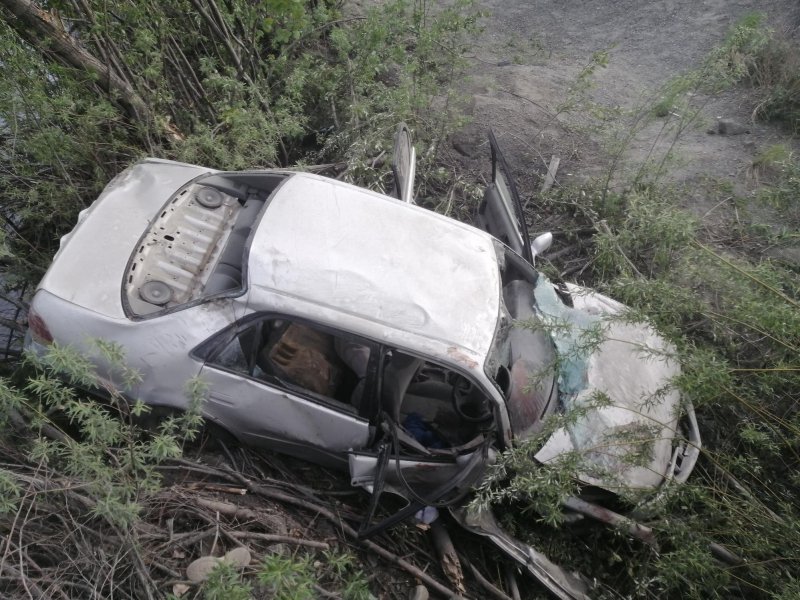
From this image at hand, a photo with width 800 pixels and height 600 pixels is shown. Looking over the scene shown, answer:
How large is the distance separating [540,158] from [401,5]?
8.04 ft

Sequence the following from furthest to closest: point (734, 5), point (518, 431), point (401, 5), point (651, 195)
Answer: point (734, 5), point (401, 5), point (651, 195), point (518, 431)

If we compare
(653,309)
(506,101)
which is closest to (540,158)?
(506,101)

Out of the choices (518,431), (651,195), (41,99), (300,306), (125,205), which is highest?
(41,99)

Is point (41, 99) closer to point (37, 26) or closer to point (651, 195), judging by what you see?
point (37, 26)

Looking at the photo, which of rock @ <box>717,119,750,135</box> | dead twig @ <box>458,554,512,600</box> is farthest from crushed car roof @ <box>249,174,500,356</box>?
rock @ <box>717,119,750,135</box>

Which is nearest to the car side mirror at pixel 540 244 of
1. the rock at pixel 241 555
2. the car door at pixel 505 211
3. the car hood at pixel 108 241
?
the car door at pixel 505 211

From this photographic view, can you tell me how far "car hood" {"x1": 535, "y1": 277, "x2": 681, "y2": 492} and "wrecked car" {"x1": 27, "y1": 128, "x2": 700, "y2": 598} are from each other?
0.05 ft

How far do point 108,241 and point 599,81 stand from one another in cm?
758

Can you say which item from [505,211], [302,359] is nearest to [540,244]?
[505,211]

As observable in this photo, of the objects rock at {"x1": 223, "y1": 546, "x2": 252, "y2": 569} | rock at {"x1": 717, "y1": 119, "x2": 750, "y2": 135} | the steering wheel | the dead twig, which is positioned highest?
rock at {"x1": 223, "y1": 546, "x2": 252, "y2": 569}

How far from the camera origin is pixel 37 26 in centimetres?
433

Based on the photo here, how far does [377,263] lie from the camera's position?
10.2 ft

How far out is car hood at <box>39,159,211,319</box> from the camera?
3.15 meters

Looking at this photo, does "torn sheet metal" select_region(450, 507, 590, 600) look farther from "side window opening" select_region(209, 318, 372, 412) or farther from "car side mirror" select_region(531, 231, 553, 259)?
"car side mirror" select_region(531, 231, 553, 259)
